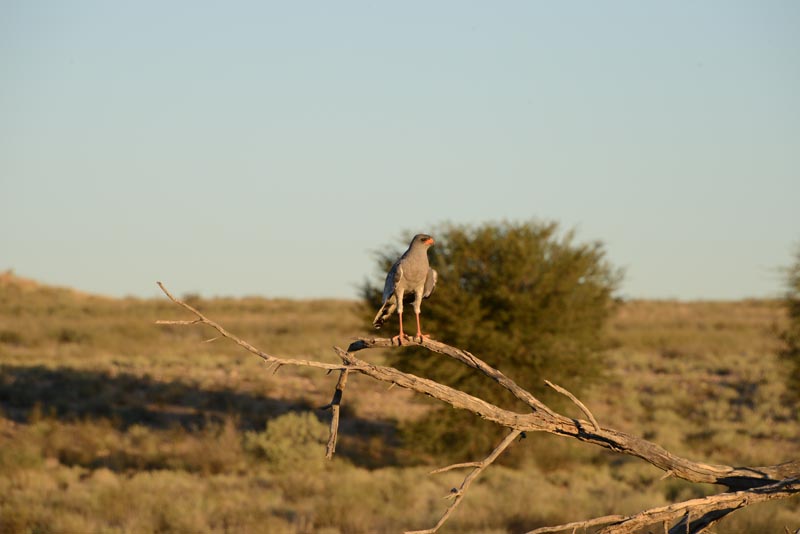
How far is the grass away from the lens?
1526 centimetres

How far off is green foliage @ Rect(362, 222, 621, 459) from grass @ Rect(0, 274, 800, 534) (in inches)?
45.3

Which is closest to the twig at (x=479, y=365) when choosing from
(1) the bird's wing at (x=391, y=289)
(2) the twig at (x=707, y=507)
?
(2) the twig at (x=707, y=507)

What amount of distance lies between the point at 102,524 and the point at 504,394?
32.2 feet

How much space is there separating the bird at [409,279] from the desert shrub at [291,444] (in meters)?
12.8

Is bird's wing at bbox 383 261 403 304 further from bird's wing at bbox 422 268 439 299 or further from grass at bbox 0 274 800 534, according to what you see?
grass at bbox 0 274 800 534

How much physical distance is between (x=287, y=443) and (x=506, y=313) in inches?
212

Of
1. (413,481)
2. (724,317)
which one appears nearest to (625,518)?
(413,481)

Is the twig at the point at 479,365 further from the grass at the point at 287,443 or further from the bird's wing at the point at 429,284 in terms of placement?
the grass at the point at 287,443

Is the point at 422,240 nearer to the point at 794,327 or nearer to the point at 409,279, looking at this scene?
the point at 409,279

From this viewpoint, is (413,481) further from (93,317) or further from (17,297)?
(17,297)

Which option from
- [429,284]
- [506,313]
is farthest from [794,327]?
[429,284]

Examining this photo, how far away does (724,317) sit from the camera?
6462 cm

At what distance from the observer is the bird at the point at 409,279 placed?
7359 millimetres

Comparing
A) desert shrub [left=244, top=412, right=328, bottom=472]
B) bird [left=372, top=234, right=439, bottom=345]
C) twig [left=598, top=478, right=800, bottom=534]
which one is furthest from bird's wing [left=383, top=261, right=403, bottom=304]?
desert shrub [left=244, top=412, right=328, bottom=472]
